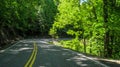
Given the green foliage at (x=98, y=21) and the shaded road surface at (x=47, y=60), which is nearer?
the shaded road surface at (x=47, y=60)

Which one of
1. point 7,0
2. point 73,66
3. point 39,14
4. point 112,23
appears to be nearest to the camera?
point 73,66

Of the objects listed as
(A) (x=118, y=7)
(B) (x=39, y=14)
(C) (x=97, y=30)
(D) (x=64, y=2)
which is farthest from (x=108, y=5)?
(B) (x=39, y=14)

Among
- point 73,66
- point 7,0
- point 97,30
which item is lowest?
point 73,66

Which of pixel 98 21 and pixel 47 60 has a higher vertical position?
pixel 98 21

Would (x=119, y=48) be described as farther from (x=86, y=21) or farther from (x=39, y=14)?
(x=39, y=14)

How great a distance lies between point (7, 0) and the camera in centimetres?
3017

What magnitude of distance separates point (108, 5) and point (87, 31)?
6.87m

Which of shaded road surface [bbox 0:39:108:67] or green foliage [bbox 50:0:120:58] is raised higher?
green foliage [bbox 50:0:120:58]

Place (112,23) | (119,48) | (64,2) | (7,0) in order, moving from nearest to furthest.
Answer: (112,23)
(119,48)
(7,0)
(64,2)

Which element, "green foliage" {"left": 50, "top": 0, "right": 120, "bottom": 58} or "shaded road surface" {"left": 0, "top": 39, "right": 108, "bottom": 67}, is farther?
"green foliage" {"left": 50, "top": 0, "right": 120, "bottom": 58}

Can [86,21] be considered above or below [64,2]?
below

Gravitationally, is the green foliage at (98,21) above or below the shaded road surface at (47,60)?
above

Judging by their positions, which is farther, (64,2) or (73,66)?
(64,2)

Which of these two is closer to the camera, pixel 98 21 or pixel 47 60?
pixel 47 60
